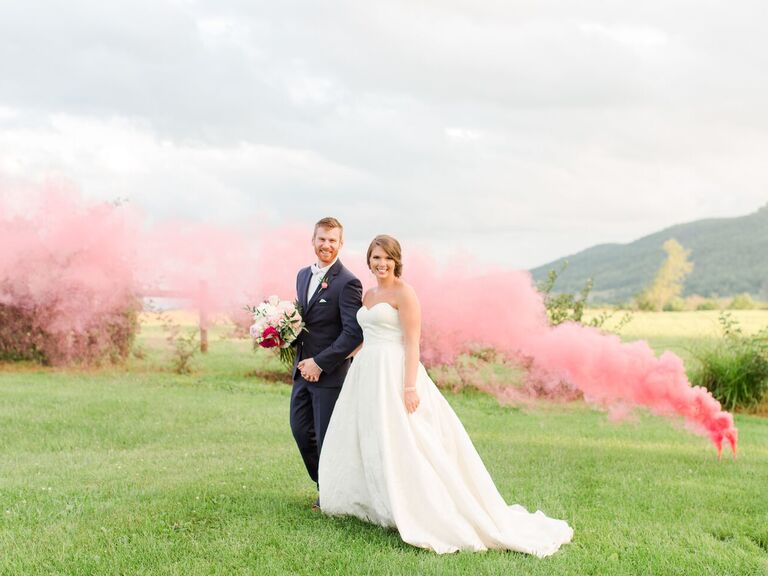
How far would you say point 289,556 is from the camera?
5.59 meters

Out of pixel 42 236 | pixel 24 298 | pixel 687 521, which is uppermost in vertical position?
pixel 42 236

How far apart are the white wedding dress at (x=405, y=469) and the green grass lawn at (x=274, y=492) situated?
177mm

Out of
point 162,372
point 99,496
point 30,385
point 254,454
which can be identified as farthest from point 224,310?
point 99,496

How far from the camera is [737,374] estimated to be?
1534 cm

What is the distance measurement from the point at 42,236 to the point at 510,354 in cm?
983

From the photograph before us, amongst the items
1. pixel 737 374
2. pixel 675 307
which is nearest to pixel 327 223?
pixel 737 374

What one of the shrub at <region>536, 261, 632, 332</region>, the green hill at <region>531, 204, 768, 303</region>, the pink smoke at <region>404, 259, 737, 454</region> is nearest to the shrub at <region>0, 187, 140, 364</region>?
the pink smoke at <region>404, 259, 737, 454</region>

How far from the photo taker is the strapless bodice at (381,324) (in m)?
5.96

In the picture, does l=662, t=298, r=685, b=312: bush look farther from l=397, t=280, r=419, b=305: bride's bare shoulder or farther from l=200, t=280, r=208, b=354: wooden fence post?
l=397, t=280, r=419, b=305: bride's bare shoulder

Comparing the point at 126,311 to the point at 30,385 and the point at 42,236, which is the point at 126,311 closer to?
the point at 42,236

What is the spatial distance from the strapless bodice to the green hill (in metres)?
81.1

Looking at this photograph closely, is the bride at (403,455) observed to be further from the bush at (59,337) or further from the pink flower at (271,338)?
the bush at (59,337)

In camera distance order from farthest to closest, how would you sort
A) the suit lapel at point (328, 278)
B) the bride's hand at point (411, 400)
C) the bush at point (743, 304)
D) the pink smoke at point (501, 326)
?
the bush at point (743, 304)
the pink smoke at point (501, 326)
the suit lapel at point (328, 278)
the bride's hand at point (411, 400)

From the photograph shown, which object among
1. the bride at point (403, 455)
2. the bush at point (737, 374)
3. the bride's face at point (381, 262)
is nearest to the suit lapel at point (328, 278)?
the bride at point (403, 455)
